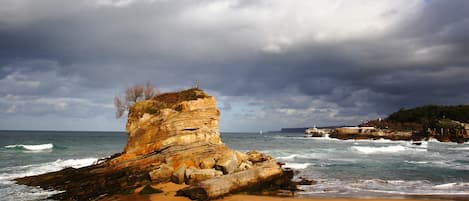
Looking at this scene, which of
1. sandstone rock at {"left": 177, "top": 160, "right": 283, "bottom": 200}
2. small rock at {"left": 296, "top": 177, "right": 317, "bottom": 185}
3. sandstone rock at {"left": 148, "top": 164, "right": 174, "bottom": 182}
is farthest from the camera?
small rock at {"left": 296, "top": 177, "right": 317, "bottom": 185}

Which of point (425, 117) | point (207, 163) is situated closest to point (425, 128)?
point (425, 117)

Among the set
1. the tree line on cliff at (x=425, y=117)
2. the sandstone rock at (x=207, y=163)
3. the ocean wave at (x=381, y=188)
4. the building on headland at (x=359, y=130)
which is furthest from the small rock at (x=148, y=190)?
the building on headland at (x=359, y=130)

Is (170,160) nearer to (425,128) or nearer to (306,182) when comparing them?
(306,182)

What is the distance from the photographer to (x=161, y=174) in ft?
67.8

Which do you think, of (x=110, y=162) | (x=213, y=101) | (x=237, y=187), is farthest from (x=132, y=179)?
(x=213, y=101)

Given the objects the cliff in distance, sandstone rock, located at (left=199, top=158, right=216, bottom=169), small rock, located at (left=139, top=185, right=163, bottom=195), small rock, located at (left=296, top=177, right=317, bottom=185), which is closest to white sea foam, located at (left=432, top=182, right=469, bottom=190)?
small rock, located at (left=296, top=177, right=317, bottom=185)

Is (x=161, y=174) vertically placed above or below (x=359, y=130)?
below

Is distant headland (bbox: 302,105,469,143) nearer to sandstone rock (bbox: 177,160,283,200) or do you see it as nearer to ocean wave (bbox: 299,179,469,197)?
ocean wave (bbox: 299,179,469,197)

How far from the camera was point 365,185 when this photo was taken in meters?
22.7

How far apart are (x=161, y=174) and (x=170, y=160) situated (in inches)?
74.4

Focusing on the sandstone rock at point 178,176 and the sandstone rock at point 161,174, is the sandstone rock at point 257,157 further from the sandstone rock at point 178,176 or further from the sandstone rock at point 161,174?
the sandstone rock at point 178,176

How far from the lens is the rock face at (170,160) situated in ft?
64.7

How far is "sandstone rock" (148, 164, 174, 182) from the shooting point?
20.5 meters

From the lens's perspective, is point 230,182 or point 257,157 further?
point 257,157
